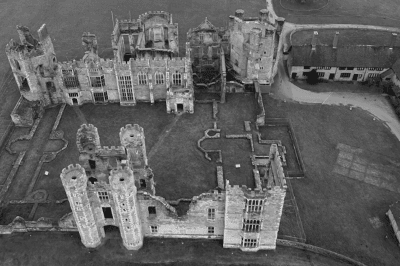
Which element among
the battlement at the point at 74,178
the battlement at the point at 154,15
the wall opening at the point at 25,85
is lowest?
the wall opening at the point at 25,85

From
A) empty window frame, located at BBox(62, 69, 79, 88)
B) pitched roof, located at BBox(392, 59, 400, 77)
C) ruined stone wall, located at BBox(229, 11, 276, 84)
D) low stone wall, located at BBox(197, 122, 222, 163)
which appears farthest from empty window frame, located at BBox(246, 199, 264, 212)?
pitched roof, located at BBox(392, 59, 400, 77)

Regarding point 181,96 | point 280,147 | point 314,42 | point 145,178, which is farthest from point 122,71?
point 314,42

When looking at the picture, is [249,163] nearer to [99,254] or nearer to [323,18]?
[99,254]

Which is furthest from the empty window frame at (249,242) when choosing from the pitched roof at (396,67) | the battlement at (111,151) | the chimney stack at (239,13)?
the pitched roof at (396,67)

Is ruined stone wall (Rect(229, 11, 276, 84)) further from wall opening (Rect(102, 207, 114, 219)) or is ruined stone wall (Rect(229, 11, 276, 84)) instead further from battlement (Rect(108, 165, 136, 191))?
wall opening (Rect(102, 207, 114, 219))

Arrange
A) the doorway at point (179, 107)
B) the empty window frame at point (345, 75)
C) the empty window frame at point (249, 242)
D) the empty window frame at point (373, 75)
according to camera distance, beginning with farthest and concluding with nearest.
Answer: the empty window frame at point (345, 75), the empty window frame at point (373, 75), the doorway at point (179, 107), the empty window frame at point (249, 242)

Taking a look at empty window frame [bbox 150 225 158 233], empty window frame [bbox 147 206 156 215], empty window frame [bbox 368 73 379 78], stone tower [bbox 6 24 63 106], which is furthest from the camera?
empty window frame [bbox 368 73 379 78]

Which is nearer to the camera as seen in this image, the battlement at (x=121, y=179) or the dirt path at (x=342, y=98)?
the battlement at (x=121, y=179)

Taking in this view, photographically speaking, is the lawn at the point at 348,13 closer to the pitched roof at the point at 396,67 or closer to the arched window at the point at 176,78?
the pitched roof at the point at 396,67
